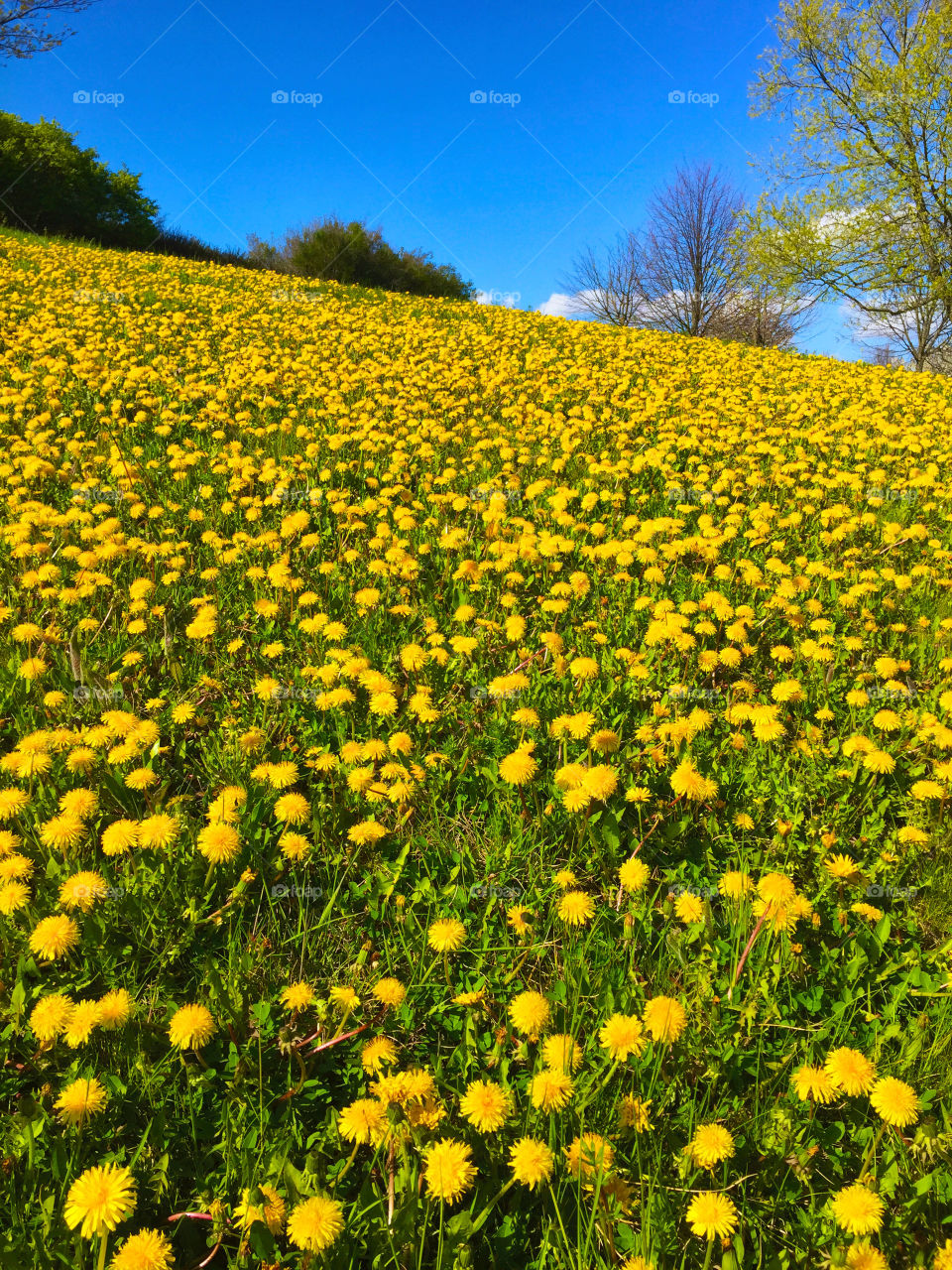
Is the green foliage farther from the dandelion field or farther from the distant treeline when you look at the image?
the dandelion field

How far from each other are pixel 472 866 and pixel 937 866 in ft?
5.01

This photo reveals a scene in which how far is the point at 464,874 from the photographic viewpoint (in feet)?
7.00

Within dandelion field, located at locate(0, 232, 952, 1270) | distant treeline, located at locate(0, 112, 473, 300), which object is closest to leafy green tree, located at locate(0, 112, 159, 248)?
distant treeline, located at locate(0, 112, 473, 300)

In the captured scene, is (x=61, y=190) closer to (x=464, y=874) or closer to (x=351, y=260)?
(x=351, y=260)

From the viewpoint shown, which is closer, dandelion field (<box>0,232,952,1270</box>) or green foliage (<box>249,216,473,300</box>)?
dandelion field (<box>0,232,952,1270</box>)

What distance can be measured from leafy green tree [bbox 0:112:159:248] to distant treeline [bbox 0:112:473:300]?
0.03 meters

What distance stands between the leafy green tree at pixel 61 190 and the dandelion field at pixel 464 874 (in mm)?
24054

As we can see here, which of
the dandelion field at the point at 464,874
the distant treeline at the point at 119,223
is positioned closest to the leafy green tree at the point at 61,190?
the distant treeline at the point at 119,223

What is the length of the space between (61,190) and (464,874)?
2896cm

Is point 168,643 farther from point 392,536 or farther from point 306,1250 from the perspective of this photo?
point 306,1250

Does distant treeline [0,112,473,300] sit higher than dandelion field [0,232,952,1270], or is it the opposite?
distant treeline [0,112,473,300]

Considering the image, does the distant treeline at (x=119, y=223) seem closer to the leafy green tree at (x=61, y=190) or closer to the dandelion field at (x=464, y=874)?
the leafy green tree at (x=61, y=190)

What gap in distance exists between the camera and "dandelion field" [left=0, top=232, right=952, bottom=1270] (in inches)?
52.5

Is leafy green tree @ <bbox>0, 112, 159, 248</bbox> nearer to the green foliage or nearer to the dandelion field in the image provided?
the green foliage
